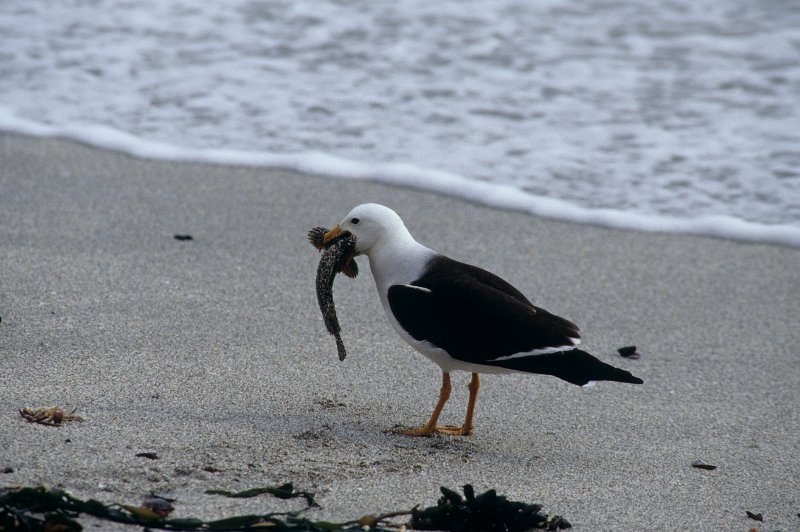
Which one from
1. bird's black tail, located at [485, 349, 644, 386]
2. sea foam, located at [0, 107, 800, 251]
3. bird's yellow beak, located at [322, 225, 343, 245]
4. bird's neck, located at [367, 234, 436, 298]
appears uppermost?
bird's yellow beak, located at [322, 225, 343, 245]

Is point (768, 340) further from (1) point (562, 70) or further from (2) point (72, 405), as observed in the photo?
(1) point (562, 70)

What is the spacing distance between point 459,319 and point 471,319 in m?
0.04

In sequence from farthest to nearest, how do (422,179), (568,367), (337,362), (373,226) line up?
(422,179)
(337,362)
(373,226)
(568,367)

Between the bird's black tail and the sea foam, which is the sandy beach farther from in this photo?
the bird's black tail

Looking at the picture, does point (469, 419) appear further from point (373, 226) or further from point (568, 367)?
point (373, 226)

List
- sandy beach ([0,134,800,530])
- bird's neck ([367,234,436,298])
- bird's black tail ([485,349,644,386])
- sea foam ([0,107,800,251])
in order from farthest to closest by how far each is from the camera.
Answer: sea foam ([0,107,800,251]), bird's neck ([367,234,436,298]), bird's black tail ([485,349,644,386]), sandy beach ([0,134,800,530])

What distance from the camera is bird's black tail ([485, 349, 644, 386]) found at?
3.35 meters

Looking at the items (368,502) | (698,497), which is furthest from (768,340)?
(368,502)

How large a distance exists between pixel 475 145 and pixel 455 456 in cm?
382

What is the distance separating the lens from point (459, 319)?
11.2 feet

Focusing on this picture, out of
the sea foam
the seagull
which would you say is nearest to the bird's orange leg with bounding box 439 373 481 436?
the seagull

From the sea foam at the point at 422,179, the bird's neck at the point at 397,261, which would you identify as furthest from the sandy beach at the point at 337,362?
the bird's neck at the point at 397,261

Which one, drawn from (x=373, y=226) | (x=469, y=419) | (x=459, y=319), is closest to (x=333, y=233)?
(x=373, y=226)

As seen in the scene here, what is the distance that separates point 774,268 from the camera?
5461mm
